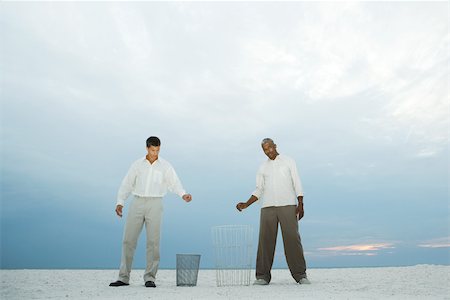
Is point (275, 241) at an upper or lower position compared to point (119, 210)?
lower

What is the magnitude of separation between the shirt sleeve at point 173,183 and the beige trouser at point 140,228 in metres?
0.31

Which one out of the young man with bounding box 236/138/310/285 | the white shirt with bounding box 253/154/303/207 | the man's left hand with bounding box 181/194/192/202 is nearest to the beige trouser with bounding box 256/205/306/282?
the young man with bounding box 236/138/310/285

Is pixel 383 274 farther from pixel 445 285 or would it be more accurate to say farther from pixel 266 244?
pixel 266 244

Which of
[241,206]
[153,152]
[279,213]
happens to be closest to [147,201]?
[153,152]

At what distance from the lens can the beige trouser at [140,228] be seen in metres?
6.46

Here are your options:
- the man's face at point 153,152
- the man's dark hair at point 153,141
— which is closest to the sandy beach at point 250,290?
the man's face at point 153,152

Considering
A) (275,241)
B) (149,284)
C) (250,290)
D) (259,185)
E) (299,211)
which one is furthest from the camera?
(259,185)

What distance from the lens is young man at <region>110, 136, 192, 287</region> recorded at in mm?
6465

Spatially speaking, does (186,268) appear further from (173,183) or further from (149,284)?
(173,183)

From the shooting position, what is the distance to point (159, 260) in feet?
21.2

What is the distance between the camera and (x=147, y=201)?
6.54 m

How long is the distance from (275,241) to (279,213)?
1.36 ft

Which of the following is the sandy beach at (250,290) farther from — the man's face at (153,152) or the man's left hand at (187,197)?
the man's face at (153,152)

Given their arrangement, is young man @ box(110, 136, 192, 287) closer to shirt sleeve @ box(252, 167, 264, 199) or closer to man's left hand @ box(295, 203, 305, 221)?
shirt sleeve @ box(252, 167, 264, 199)
